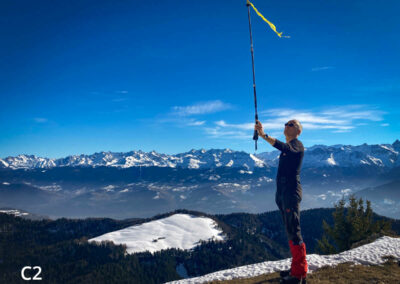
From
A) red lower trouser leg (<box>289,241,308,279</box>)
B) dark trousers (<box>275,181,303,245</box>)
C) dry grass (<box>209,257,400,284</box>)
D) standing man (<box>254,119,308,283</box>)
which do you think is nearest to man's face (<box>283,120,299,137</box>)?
standing man (<box>254,119,308,283</box>)

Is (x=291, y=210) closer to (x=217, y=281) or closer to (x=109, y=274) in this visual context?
(x=217, y=281)

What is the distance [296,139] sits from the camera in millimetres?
11977

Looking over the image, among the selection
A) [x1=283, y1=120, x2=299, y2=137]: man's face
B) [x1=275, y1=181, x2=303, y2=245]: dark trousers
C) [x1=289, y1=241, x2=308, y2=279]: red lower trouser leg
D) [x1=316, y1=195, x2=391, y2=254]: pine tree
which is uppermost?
[x1=283, y1=120, x2=299, y2=137]: man's face

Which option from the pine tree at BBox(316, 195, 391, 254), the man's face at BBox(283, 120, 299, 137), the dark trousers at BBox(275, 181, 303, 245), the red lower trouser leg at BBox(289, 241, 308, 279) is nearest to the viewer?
the dark trousers at BBox(275, 181, 303, 245)

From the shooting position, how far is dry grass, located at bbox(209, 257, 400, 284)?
12.8m

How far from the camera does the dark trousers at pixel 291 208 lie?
1101cm

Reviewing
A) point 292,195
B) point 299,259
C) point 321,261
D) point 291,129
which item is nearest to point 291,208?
point 292,195

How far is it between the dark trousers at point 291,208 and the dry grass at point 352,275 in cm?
320

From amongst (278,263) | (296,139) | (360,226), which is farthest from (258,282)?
(360,226)

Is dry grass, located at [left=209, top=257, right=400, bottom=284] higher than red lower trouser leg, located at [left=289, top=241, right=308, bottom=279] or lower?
lower

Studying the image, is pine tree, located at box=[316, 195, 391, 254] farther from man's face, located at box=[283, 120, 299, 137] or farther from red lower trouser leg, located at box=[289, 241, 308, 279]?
man's face, located at box=[283, 120, 299, 137]

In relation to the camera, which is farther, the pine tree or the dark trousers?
the pine tree

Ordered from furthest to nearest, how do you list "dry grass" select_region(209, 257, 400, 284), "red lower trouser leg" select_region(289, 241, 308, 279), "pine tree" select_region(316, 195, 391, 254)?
"pine tree" select_region(316, 195, 391, 254)
"dry grass" select_region(209, 257, 400, 284)
"red lower trouser leg" select_region(289, 241, 308, 279)

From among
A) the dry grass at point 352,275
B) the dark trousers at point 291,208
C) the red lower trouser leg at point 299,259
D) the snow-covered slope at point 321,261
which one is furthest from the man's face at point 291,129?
the snow-covered slope at point 321,261
